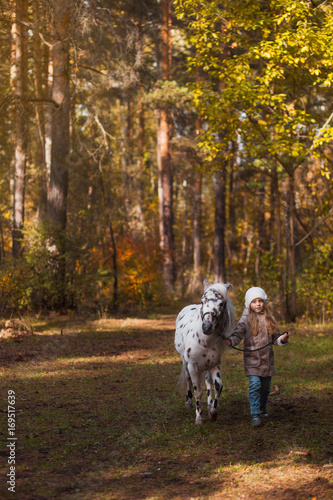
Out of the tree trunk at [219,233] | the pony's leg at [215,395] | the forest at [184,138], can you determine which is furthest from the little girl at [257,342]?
the tree trunk at [219,233]

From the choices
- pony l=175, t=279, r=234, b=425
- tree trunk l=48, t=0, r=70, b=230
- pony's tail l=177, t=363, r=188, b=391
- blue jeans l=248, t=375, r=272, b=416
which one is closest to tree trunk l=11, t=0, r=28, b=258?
tree trunk l=48, t=0, r=70, b=230

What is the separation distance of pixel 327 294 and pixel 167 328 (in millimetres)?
4871

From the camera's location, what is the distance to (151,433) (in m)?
6.31

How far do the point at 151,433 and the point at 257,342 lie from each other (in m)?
1.68

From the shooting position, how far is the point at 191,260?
41969 mm

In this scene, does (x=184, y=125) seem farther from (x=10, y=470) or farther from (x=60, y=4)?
(x=10, y=470)

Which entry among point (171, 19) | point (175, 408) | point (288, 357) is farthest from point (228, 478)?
point (171, 19)

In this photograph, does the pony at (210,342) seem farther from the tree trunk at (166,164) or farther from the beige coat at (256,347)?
the tree trunk at (166,164)

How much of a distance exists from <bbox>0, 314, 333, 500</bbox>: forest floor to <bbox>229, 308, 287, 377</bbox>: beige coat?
0.66 m

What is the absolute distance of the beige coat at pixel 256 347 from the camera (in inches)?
258

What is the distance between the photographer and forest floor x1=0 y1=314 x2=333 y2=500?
475 cm

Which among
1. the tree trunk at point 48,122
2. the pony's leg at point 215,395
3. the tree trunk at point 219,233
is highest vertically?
the tree trunk at point 48,122

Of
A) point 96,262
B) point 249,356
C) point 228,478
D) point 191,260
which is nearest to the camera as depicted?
point 228,478

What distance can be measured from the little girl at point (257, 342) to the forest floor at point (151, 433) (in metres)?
0.38
